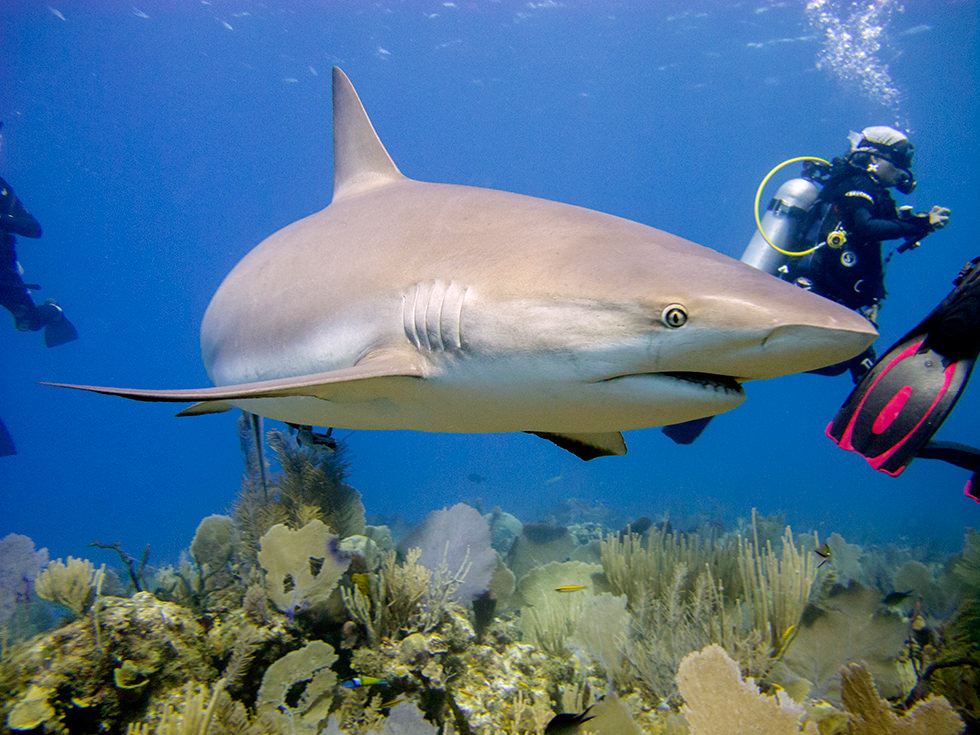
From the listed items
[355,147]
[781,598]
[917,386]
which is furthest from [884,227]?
[355,147]

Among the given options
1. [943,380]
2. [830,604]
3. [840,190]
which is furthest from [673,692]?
[840,190]

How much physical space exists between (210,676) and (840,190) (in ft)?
29.4

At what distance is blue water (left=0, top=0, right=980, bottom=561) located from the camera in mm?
38750

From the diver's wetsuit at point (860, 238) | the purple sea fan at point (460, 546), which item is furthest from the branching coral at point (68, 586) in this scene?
the diver's wetsuit at point (860, 238)

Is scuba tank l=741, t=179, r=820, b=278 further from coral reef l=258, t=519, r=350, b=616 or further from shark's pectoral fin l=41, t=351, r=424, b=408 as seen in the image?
shark's pectoral fin l=41, t=351, r=424, b=408

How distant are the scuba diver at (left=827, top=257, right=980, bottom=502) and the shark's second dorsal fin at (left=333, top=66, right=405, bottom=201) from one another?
359cm

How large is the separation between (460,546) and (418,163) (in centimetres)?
8168

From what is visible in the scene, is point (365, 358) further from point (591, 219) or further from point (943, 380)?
point (943, 380)

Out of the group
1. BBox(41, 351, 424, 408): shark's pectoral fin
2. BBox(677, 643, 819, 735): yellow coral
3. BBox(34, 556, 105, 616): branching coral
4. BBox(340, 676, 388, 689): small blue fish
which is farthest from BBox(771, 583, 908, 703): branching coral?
BBox(34, 556, 105, 616): branching coral

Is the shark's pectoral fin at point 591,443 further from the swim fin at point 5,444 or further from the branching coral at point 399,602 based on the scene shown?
the swim fin at point 5,444

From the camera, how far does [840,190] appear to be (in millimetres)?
7047

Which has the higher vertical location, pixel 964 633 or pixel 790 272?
pixel 790 272

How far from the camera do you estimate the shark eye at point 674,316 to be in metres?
1.26

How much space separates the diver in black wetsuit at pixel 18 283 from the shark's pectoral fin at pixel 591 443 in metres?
18.3
